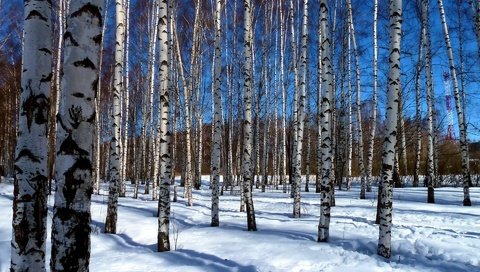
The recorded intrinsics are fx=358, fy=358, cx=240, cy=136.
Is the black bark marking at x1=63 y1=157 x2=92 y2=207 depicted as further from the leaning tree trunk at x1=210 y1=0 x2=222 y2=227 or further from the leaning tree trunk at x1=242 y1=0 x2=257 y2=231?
the leaning tree trunk at x1=210 y1=0 x2=222 y2=227

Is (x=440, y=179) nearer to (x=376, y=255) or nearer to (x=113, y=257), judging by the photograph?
(x=376, y=255)

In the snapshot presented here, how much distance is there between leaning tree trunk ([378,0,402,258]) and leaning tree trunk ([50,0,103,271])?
4952 millimetres

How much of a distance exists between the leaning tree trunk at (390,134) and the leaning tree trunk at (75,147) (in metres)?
4.95

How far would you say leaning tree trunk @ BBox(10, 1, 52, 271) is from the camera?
8.56 ft

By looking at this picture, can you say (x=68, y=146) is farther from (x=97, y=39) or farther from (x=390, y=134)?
(x=390, y=134)

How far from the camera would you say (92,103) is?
7.66ft

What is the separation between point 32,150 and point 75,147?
602mm

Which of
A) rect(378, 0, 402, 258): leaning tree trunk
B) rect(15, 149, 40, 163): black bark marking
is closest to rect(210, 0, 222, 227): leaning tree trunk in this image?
rect(378, 0, 402, 258): leaning tree trunk

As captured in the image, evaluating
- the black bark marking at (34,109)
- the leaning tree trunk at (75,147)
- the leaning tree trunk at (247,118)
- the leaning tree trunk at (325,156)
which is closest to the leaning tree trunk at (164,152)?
the leaning tree trunk at (247,118)

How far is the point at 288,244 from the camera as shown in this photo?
21.4ft

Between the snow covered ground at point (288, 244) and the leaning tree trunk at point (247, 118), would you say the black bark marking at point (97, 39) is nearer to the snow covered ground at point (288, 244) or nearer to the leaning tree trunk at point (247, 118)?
the snow covered ground at point (288, 244)

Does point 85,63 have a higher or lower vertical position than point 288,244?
higher

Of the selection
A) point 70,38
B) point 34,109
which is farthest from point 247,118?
point 70,38

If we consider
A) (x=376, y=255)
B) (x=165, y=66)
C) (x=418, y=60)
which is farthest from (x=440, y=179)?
(x=165, y=66)
